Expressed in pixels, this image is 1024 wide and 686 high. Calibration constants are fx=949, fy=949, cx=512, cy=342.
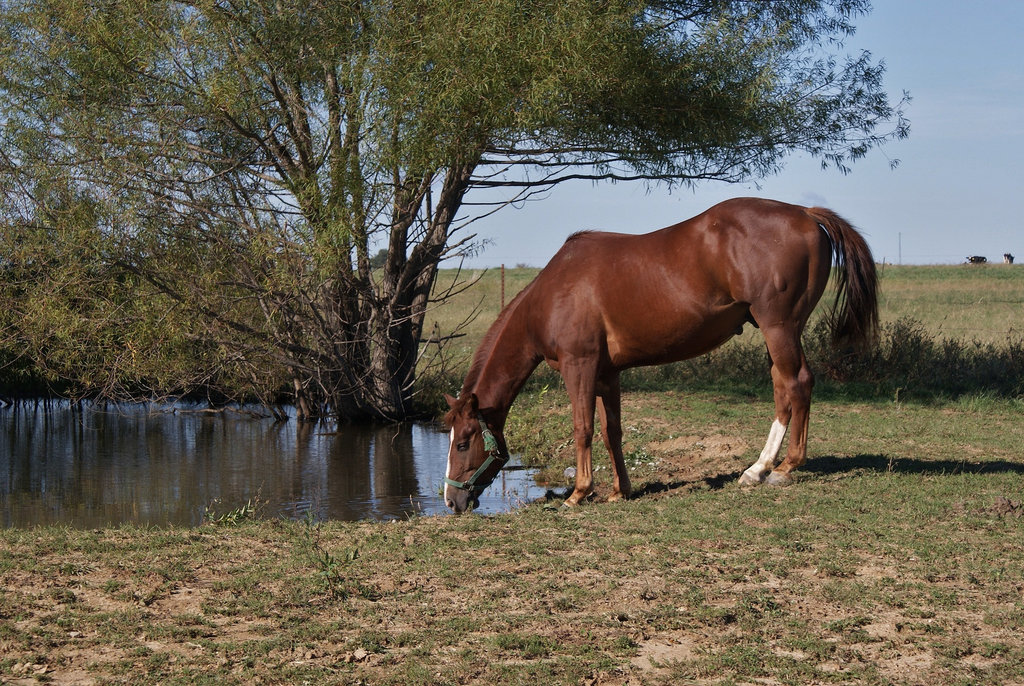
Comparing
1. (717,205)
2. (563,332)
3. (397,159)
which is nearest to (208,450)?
(397,159)

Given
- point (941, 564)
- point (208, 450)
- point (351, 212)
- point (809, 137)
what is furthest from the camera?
point (809, 137)

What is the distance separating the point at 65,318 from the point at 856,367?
9.87 metres

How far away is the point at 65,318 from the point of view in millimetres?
10656

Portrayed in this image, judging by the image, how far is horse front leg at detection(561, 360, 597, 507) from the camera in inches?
259

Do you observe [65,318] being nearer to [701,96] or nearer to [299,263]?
[299,263]

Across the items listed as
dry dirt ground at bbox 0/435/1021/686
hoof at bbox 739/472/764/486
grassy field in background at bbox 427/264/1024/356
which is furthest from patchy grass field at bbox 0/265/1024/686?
grassy field in background at bbox 427/264/1024/356

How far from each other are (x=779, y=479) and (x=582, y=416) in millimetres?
1403

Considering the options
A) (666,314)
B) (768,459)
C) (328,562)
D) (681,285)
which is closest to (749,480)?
(768,459)

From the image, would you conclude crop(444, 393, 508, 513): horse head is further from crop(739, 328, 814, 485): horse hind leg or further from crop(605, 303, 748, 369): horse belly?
crop(739, 328, 814, 485): horse hind leg

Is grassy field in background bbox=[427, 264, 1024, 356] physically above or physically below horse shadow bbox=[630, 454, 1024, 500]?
above

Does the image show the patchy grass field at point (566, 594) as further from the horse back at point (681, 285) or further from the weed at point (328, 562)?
the horse back at point (681, 285)

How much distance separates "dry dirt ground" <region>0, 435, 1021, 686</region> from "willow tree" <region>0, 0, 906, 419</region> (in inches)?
225

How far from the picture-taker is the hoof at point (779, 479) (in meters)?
6.46

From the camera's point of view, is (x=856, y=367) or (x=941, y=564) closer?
(x=941, y=564)
